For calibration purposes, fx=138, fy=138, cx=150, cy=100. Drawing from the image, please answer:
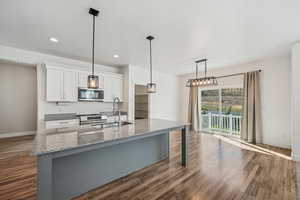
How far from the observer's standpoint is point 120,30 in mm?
2656

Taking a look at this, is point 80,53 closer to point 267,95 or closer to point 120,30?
point 120,30

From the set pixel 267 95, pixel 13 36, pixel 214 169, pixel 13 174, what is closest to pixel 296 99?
pixel 267 95

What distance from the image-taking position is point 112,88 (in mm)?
5012

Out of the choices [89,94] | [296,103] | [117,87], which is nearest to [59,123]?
[89,94]

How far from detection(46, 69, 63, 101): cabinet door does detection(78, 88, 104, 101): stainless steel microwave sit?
53cm

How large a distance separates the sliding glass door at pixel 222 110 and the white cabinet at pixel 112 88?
3.62 meters

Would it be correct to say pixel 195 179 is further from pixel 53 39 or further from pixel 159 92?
pixel 159 92

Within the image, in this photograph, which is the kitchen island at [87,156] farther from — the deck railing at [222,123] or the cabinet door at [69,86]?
the deck railing at [222,123]

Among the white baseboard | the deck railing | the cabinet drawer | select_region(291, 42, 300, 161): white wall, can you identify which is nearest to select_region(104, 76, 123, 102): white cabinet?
the cabinet drawer

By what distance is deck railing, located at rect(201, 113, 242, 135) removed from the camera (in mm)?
5235

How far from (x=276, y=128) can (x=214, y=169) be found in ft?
9.85

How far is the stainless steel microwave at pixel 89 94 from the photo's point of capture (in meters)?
4.30

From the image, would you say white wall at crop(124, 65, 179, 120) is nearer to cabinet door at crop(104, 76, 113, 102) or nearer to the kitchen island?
cabinet door at crop(104, 76, 113, 102)

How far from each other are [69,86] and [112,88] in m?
1.38
